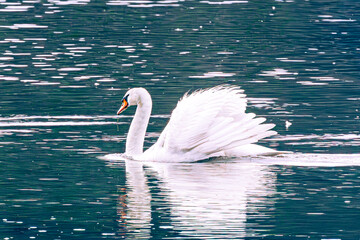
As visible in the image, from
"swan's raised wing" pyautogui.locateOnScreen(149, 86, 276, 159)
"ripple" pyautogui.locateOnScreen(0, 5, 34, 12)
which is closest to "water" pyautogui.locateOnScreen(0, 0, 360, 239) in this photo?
"swan's raised wing" pyautogui.locateOnScreen(149, 86, 276, 159)

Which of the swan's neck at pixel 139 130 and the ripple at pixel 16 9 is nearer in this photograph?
the swan's neck at pixel 139 130

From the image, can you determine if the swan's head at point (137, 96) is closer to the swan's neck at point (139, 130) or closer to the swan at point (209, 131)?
the swan's neck at point (139, 130)

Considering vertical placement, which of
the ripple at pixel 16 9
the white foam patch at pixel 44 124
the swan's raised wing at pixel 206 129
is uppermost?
the ripple at pixel 16 9

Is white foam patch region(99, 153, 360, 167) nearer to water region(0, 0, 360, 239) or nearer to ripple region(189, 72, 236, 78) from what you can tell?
water region(0, 0, 360, 239)

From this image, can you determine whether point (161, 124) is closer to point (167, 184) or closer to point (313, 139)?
point (313, 139)

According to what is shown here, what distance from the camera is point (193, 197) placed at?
14539mm

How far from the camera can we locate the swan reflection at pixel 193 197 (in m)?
12.8

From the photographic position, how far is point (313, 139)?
19109mm

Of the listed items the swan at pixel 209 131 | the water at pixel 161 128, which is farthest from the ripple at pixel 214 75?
the swan at pixel 209 131

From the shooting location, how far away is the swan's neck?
60.3 ft

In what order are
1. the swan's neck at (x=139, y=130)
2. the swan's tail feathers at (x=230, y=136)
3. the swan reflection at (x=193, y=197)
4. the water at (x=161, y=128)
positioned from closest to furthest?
1. the swan reflection at (x=193, y=197)
2. the water at (x=161, y=128)
3. the swan's tail feathers at (x=230, y=136)
4. the swan's neck at (x=139, y=130)

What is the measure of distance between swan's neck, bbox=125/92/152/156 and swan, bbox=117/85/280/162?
24 centimetres

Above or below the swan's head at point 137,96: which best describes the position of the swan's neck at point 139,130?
below

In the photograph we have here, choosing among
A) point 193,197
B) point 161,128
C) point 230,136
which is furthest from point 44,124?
point 193,197
